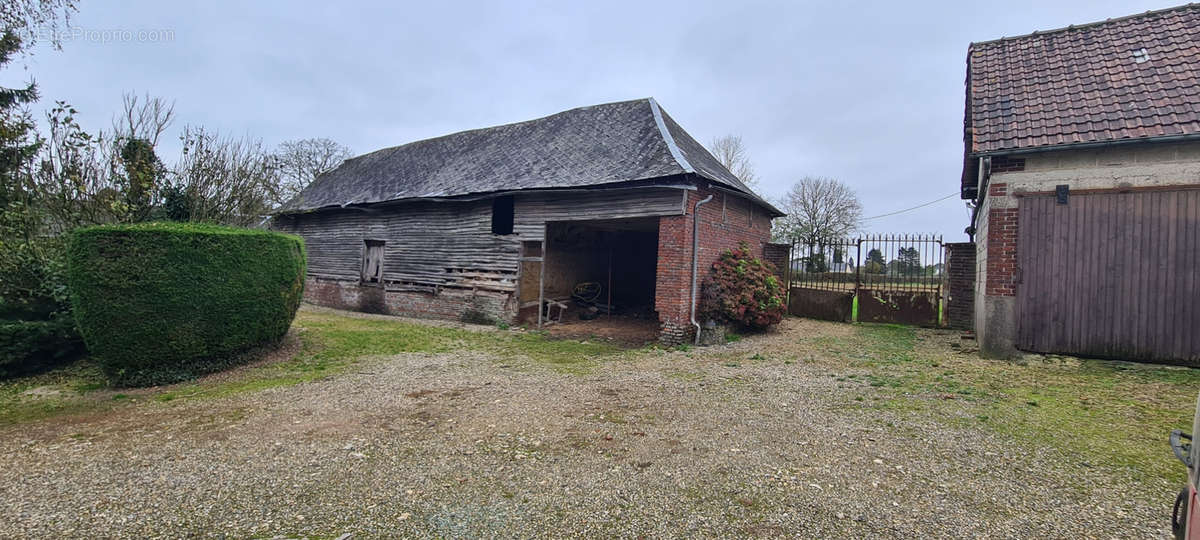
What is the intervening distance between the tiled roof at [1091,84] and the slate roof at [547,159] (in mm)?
4427

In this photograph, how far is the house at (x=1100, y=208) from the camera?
625 cm

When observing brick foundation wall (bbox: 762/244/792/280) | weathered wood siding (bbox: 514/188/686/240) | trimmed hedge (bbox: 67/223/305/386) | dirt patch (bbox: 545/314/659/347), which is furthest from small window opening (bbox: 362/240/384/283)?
brick foundation wall (bbox: 762/244/792/280)

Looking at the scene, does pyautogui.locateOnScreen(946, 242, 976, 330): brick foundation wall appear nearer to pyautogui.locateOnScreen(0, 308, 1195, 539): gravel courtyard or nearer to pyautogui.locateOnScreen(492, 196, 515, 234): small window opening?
pyautogui.locateOnScreen(0, 308, 1195, 539): gravel courtyard

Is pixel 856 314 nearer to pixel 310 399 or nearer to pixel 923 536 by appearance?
pixel 923 536

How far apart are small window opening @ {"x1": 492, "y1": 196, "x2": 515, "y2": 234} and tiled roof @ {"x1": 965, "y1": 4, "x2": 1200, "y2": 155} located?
907 centimetres

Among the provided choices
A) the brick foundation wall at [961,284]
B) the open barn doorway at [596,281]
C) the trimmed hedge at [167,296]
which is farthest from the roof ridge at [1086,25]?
the trimmed hedge at [167,296]

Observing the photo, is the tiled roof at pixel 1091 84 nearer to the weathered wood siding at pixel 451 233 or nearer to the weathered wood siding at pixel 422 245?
the weathered wood siding at pixel 451 233

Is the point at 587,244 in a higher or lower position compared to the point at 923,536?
higher

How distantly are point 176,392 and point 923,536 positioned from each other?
7.19 m

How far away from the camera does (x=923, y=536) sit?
8.70 ft

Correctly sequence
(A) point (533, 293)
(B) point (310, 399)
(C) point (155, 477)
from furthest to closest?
(A) point (533, 293) → (B) point (310, 399) → (C) point (155, 477)

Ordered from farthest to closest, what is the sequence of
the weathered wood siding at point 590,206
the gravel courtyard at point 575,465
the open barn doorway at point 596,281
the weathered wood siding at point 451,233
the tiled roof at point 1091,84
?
the open barn doorway at point 596,281 → the weathered wood siding at point 451,233 → the weathered wood siding at point 590,206 → the tiled roof at point 1091,84 → the gravel courtyard at point 575,465

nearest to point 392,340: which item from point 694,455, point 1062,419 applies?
point 694,455

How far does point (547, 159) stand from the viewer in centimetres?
1210
